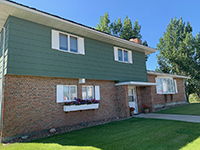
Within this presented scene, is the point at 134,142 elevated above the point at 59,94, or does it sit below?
below

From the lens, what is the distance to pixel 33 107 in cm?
668

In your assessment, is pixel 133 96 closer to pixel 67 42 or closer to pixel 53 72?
pixel 67 42

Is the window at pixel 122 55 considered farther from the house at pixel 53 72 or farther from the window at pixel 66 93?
the window at pixel 66 93

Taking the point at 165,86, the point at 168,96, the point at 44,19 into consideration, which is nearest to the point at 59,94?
the point at 44,19

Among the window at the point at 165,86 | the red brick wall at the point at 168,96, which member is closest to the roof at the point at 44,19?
the red brick wall at the point at 168,96

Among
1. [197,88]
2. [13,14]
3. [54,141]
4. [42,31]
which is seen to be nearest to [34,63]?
[42,31]

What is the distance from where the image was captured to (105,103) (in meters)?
9.76

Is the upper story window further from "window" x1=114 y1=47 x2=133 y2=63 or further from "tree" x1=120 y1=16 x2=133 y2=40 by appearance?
"tree" x1=120 y1=16 x2=133 y2=40

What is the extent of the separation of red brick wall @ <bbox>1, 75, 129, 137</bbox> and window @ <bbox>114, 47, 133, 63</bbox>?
3358mm

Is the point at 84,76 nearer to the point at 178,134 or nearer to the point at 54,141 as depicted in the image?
the point at 54,141

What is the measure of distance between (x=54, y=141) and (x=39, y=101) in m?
2.20

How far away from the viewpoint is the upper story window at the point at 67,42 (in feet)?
25.4

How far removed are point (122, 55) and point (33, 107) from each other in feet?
24.3

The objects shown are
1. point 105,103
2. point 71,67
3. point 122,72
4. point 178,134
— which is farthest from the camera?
point 122,72
